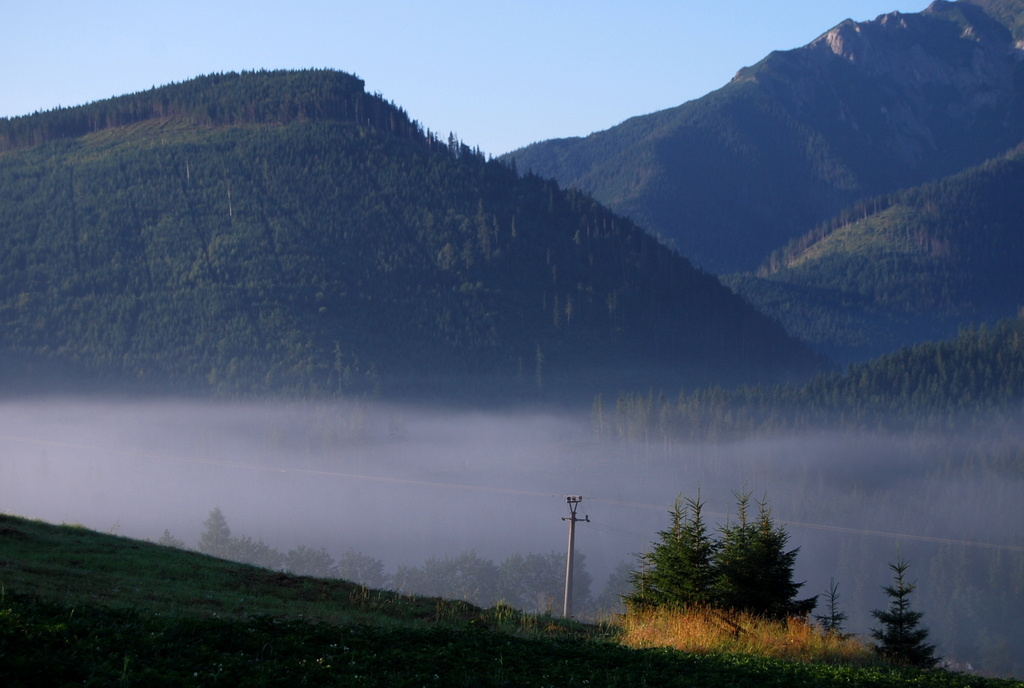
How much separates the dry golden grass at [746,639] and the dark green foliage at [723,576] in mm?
3170

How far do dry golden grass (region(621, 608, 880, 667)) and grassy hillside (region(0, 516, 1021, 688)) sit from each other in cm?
117

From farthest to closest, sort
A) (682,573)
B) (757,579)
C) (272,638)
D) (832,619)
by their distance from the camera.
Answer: (832,619)
(682,573)
(757,579)
(272,638)

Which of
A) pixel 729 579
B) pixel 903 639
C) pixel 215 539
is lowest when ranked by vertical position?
pixel 215 539

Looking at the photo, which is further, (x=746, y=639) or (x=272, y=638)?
(x=746, y=639)

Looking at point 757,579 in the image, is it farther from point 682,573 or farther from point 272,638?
point 272,638

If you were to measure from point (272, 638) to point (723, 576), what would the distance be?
53.4 feet

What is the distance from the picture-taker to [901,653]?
27.7 metres

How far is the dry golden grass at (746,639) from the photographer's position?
22.1m

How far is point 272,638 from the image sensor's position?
15750 mm

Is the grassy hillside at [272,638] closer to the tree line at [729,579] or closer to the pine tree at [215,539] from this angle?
the tree line at [729,579]

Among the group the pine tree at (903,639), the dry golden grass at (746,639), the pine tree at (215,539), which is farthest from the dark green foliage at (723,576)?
the pine tree at (215,539)

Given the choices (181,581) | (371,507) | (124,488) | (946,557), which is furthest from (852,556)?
(181,581)

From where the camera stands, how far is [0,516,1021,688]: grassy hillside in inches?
535

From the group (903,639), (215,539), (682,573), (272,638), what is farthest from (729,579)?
(215,539)
